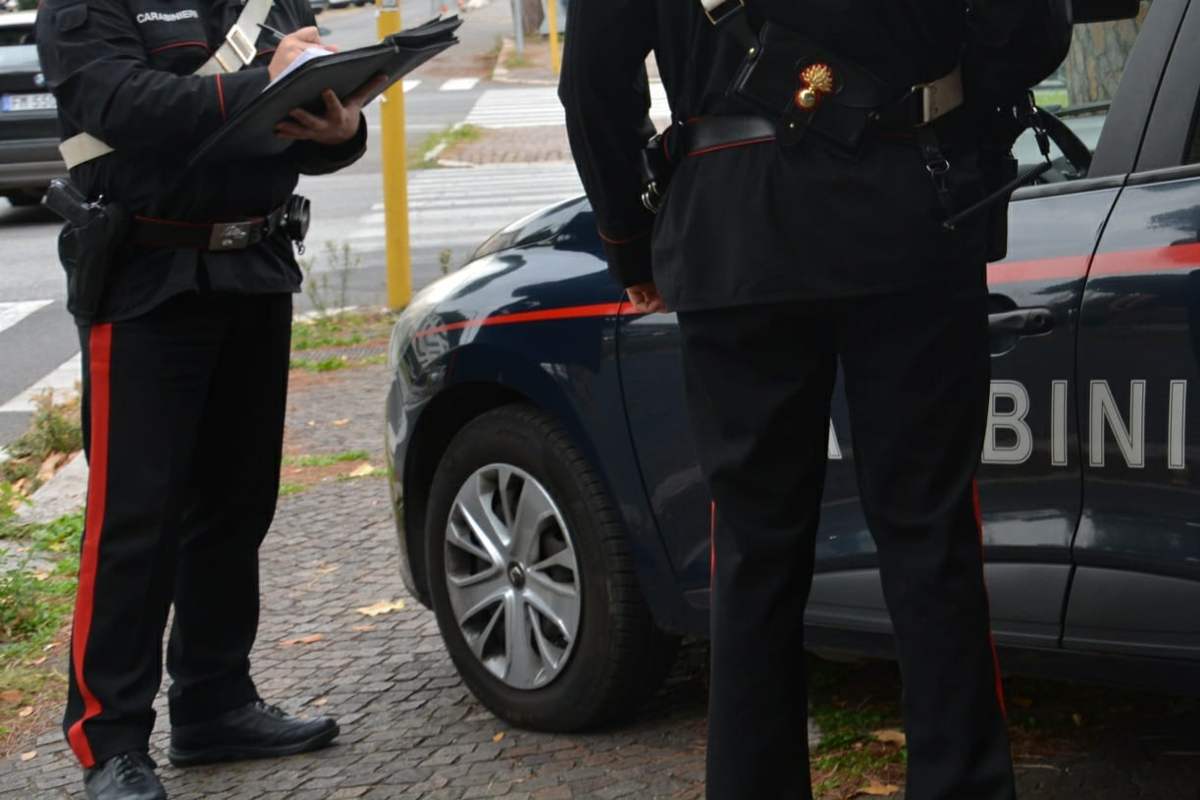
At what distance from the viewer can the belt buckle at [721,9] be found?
8.20 feet

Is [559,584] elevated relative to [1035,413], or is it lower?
lower

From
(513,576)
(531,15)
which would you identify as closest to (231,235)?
(513,576)

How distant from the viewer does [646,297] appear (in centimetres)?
293

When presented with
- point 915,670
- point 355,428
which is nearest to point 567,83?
point 915,670

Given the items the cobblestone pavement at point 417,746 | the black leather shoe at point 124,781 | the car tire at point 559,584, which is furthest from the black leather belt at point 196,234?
the cobblestone pavement at point 417,746

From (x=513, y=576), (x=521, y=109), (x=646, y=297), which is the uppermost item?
(x=646, y=297)

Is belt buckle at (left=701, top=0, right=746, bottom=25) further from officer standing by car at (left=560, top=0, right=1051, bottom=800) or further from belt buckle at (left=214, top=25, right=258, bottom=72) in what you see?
belt buckle at (left=214, top=25, right=258, bottom=72)

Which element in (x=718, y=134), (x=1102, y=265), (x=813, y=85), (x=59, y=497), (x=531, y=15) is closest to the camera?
(x=813, y=85)

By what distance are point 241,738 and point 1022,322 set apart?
1980mm

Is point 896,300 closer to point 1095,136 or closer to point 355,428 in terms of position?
point 1095,136

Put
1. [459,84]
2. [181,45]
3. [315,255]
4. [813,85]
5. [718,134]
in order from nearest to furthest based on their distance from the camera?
[813,85] → [718,134] → [181,45] → [315,255] → [459,84]

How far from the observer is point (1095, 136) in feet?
11.2

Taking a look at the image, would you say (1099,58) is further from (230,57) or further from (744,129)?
(230,57)

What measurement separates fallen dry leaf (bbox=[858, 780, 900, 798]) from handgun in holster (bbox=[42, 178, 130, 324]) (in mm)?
1761
